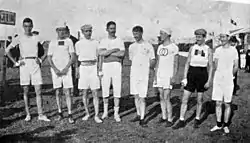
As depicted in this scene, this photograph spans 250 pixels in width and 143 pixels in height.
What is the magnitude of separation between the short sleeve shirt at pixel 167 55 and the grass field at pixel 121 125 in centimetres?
8

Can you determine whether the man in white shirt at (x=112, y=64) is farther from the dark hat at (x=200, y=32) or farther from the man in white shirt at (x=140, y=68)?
the dark hat at (x=200, y=32)

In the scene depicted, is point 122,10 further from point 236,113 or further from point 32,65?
point 236,113

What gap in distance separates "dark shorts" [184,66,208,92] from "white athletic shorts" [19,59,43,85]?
1.12 meters

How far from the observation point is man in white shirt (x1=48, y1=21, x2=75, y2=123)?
2.41 m

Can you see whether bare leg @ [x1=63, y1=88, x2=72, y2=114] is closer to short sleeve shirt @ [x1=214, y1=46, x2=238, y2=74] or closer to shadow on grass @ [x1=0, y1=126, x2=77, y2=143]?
shadow on grass @ [x1=0, y1=126, x2=77, y2=143]

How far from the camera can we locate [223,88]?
8.75 feet

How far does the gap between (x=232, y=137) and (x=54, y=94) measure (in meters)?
1.42

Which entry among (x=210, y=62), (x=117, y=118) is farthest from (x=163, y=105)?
(x=210, y=62)

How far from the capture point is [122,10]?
2541 mm

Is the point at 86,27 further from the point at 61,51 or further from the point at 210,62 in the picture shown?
the point at 210,62

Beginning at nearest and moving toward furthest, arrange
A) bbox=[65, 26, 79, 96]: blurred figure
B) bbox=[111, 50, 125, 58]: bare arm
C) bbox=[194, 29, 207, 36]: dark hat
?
bbox=[65, 26, 79, 96]: blurred figure → bbox=[111, 50, 125, 58]: bare arm → bbox=[194, 29, 207, 36]: dark hat

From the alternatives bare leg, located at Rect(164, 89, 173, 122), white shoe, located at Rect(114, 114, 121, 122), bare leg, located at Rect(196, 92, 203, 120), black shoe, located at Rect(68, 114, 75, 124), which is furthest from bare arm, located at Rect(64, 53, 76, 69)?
bare leg, located at Rect(196, 92, 203, 120)

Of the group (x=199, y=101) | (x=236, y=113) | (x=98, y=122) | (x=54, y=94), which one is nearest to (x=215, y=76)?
(x=199, y=101)

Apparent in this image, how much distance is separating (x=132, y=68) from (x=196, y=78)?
0.49 m
